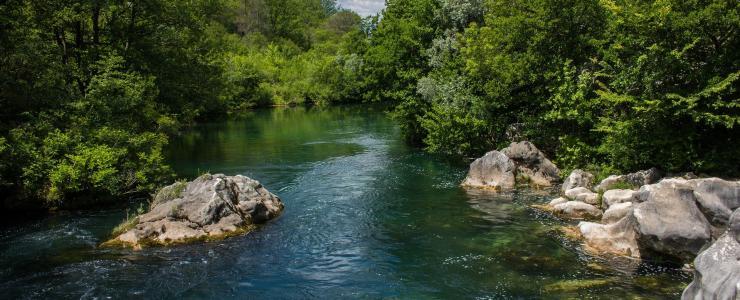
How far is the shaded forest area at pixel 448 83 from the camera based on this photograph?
1933 centimetres

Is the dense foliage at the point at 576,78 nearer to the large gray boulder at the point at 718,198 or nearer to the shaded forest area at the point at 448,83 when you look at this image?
the shaded forest area at the point at 448,83

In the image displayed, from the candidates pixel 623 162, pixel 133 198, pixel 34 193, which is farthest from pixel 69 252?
pixel 623 162

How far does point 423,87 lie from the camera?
34.3m

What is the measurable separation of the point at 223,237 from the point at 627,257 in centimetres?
1253

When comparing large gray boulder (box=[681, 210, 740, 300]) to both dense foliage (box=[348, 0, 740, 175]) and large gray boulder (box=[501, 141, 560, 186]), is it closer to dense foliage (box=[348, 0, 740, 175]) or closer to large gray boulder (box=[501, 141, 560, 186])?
dense foliage (box=[348, 0, 740, 175])

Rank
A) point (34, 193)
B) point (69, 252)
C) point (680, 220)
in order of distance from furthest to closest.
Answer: point (34, 193)
point (69, 252)
point (680, 220)

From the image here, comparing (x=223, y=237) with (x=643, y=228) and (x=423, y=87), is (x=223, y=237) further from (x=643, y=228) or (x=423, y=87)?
(x=423, y=87)

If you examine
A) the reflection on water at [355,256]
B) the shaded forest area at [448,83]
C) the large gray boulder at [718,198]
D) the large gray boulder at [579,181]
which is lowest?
the reflection on water at [355,256]

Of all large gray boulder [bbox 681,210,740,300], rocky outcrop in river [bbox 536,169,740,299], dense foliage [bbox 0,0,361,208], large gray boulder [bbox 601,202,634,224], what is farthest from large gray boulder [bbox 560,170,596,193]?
dense foliage [bbox 0,0,361,208]

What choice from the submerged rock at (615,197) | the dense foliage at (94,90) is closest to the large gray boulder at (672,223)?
the submerged rock at (615,197)

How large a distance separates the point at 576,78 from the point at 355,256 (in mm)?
15404

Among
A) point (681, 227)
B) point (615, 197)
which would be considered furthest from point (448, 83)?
point (681, 227)

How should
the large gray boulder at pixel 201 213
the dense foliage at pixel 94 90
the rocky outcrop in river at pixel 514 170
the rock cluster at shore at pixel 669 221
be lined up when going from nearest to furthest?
the rock cluster at shore at pixel 669 221 → the large gray boulder at pixel 201 213 → the dense foliage at pixel 94 90 → the rocky outcrop in river at pixel 514 170

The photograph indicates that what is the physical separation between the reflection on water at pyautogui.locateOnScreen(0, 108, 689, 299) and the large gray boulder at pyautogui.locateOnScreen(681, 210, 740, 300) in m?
1.91
